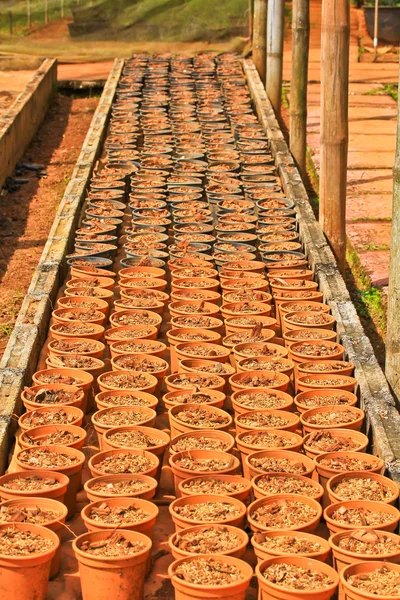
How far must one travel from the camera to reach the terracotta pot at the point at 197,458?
165 inches

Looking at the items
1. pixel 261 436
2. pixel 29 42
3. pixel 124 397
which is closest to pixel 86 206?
pixel 124 397

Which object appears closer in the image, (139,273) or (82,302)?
(82,302)

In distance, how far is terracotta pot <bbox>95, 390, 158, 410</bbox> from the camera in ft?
15.9

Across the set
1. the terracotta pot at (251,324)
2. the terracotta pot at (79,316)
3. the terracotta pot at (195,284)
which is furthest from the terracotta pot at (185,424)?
the terracotta pot at (195,284)

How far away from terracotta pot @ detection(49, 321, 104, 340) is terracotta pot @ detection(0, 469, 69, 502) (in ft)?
4.94

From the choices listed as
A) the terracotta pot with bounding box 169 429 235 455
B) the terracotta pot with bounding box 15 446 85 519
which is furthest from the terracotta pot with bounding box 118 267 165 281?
the terracotta pot with bounding box 15 446 85 519

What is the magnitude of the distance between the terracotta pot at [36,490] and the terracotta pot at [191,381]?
1.01 m

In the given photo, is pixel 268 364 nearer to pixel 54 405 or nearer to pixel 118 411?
pixel 118 411

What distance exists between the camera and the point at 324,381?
201 inches

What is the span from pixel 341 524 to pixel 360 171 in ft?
22.3

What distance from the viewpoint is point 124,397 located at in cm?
493

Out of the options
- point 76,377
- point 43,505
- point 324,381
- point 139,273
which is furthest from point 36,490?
point 139,273

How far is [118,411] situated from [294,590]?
1.58 meters

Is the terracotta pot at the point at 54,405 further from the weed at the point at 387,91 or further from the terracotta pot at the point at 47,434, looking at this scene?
the weed at the point at 387,91
